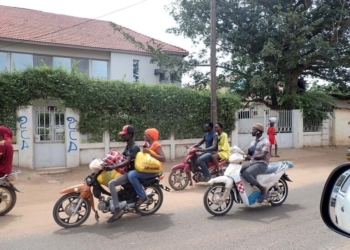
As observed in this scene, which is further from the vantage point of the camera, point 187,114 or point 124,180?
point 187,114

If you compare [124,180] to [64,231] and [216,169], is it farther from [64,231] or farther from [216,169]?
[216,169]

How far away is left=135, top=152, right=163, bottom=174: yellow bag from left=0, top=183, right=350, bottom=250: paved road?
2.96 feet

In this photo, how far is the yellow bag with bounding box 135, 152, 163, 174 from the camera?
543cm

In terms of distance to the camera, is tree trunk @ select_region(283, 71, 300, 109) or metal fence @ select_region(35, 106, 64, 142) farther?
tree trunk @ select_region(283, 71, 300, 109)

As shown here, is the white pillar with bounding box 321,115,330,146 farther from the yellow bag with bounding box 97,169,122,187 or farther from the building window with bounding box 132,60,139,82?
the yellow bag with bounding box 97,169,122,187

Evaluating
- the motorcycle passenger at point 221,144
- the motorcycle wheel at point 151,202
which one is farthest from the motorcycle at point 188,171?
the motorcycle wheel at point 151,202

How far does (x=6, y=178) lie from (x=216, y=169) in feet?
16.1

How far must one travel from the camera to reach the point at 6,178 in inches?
238

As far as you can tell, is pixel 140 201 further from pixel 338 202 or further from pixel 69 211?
pixel 338 202

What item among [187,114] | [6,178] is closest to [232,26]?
[187,114]

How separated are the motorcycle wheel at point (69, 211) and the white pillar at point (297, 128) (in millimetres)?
13619

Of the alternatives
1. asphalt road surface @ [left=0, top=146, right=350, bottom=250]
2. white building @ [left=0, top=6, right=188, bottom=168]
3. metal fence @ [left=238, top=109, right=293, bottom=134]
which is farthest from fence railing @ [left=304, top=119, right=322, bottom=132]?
asphalt road surface @ [left=0, top=146, right=350, bottom=250]

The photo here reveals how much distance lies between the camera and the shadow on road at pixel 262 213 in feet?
18.5

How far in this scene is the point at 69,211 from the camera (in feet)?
16.9
